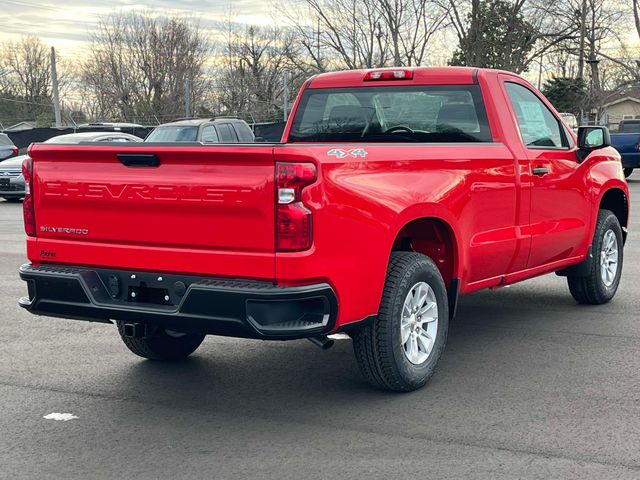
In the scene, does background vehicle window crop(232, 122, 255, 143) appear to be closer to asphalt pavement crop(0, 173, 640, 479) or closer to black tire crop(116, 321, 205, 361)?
asphalt pavement crop(0, 173, 640, 479)

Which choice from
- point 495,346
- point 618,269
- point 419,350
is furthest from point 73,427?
point 618,269

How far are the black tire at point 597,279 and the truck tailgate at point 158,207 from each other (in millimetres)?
4118


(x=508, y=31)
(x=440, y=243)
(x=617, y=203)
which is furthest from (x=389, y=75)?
(x=508, y=31)

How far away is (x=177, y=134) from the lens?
1791 cm

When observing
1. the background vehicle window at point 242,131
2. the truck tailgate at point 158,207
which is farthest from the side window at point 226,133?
the truck tailgate at point 158,207

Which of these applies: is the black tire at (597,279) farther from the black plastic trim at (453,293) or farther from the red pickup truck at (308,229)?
the black plastic trim at (453,293)

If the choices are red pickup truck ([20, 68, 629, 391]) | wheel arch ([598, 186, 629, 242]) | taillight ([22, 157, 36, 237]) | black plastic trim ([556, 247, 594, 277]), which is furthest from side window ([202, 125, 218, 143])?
taillight ([22, 157, 36, 237])

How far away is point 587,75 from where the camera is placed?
6094cm

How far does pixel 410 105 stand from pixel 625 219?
2.89 m

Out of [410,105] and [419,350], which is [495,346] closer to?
[419,350]

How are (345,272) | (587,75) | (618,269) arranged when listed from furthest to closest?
(587,75) → (618,269) → (345,272)

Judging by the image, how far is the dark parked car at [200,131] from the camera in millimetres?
17812

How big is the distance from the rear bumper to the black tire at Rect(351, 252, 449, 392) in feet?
1.68

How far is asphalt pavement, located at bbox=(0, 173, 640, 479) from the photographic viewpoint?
14.0 ft
